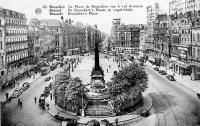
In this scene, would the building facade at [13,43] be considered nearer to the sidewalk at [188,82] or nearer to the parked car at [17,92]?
the parked car at [17,92]

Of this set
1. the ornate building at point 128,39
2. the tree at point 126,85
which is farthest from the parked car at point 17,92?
the ornate building at point 128,39

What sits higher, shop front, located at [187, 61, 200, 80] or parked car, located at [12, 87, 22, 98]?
shop front, located at [187, 61, 200, 80]

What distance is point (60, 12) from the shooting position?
19656mm

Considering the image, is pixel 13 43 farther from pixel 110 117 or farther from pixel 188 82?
pixel 188 82

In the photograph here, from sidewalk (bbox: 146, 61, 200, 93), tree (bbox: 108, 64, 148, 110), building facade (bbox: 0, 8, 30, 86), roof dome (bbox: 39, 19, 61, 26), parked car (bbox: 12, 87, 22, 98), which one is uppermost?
roof dome (bbox: 39, 19, 61, 26)

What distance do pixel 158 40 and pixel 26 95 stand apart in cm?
3088

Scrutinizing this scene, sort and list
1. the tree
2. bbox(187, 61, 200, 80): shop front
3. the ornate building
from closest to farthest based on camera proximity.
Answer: the tree < bbox(187, 61, 200, 80): shop front < the ornate building

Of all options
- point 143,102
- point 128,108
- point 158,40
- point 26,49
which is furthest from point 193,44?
point 26,49

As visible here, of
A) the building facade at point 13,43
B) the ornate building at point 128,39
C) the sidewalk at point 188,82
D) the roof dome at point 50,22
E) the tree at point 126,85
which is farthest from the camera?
the ornate building at point 128,39

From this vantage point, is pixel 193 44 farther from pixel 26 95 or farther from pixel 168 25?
pixel 26 95

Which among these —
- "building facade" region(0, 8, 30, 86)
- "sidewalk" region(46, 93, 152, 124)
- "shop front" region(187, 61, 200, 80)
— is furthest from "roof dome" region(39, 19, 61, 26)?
"shop front" region(187, 61, 200, 80)

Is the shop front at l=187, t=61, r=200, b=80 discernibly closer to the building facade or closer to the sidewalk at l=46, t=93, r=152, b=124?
the sidewalk at l=46, t=93, r=152, b=124

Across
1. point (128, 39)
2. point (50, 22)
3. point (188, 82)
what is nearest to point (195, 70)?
point (188, 82)

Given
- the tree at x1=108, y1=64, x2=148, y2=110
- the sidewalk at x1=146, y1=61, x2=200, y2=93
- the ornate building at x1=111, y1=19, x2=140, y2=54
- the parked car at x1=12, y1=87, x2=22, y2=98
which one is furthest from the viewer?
the ornate building at x1=111, y1=19, x2=140, y2=54
